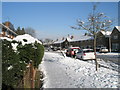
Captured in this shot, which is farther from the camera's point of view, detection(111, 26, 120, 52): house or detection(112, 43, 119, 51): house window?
detection(112, 43, 119, 51): house window

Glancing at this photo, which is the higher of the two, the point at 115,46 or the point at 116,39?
the point at 116,39

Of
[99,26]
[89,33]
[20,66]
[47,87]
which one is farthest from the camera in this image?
[89,33]

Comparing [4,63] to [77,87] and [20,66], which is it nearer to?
[20,66]

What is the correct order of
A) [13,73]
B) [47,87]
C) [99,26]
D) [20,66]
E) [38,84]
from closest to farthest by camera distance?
[13,73] → [20,66] → [47,87] → [38,84] → [99,26]

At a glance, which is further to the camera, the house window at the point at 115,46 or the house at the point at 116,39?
the house window at the point at 115,46

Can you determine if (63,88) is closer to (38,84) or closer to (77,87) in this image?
(77,87)

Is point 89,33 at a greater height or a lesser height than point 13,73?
greater

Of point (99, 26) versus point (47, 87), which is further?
point (99, 26)

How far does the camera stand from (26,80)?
519cm

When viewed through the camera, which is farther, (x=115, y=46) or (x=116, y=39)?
(x=115, y=46)

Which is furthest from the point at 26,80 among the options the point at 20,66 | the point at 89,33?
the point at 89,33

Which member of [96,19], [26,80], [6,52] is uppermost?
[96,19]

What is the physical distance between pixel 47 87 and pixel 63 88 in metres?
0.68

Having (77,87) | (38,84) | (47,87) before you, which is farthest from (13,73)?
(77,87)
